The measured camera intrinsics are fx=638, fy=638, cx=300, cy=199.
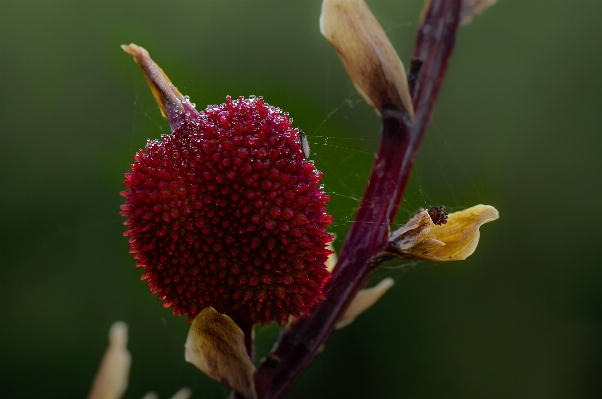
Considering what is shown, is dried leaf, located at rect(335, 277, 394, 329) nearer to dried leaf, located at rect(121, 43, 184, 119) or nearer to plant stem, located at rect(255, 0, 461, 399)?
plant stem, located at rect(255, 0, 461, 399)

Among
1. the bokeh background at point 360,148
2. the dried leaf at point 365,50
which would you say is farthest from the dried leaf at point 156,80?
the bokeh background at point 360,148

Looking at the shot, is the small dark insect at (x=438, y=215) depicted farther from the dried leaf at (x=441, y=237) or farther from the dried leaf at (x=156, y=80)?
the dried leaf at (x=156, y=80)

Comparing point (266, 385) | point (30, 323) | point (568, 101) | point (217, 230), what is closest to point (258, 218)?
point (217, 230)

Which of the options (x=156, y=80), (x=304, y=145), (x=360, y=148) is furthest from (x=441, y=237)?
(x=360, y=148)

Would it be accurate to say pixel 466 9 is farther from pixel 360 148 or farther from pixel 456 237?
pixel 360 148

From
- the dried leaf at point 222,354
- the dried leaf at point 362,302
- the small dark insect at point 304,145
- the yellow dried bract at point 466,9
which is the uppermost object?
the yellow dried bract at point 466,9

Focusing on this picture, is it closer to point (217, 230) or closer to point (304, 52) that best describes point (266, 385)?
point (217, 230)
